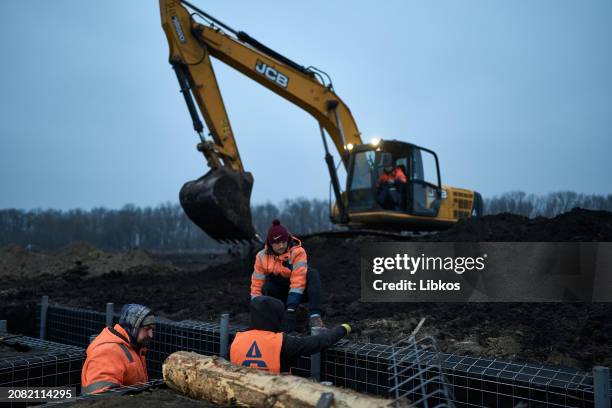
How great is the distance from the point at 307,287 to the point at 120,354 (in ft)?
6.72

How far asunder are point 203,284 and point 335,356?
22.3 feet

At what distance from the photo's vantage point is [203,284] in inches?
389

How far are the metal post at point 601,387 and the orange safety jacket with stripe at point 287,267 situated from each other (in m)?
2.53

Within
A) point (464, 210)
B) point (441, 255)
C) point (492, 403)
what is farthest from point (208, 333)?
point (464, 210)

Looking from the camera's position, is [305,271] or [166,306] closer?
[305,271]

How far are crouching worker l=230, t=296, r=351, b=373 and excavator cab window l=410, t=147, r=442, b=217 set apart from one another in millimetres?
8103

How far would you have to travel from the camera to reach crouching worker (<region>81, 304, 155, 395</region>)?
291 cm

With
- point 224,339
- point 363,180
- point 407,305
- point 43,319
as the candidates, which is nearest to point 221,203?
point 43,319

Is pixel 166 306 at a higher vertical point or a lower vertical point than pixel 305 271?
lower

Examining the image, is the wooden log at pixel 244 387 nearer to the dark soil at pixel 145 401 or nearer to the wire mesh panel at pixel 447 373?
the dark soil at pixel 145 401

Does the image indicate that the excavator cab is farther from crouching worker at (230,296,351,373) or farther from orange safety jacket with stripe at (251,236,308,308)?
crouching worker at (230,296,351,373)

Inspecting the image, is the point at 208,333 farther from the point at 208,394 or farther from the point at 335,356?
the point at 208,394

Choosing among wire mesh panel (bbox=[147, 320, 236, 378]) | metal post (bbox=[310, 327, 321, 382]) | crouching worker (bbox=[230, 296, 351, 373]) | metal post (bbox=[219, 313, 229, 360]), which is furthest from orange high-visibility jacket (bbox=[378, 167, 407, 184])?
crouching worker (bbox=[230, 296, 351, 373])

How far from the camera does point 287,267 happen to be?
15.4 feet
